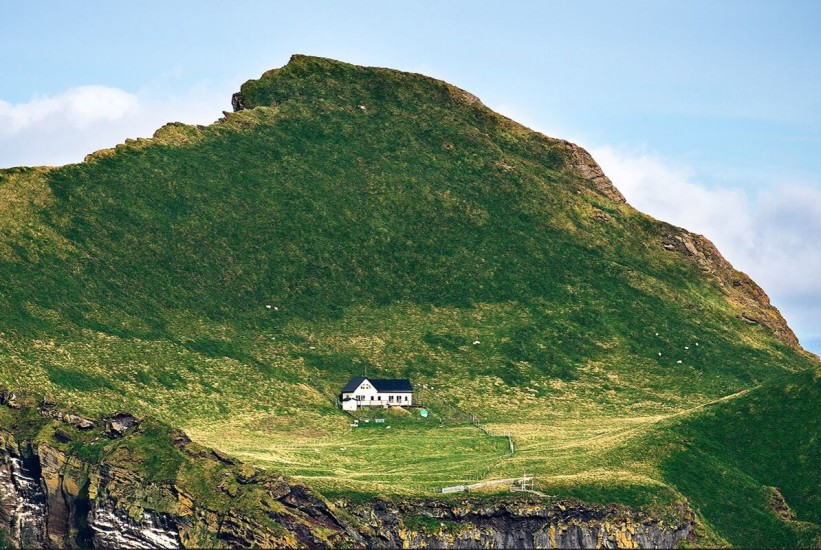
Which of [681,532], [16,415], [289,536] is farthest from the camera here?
[16,415]

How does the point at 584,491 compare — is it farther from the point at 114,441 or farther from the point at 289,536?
the point at 114,441

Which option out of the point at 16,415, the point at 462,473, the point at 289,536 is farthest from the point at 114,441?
the point at 462,473

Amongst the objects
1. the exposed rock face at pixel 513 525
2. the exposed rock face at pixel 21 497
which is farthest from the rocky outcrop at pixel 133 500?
the exposed rock face at pixel 513 525

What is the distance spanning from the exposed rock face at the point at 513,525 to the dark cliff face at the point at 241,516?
93 mm

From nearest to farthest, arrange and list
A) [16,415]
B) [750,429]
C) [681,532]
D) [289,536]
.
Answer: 1. [289,536]
2. [681,532]
3. [16,415]
4. [750,429]

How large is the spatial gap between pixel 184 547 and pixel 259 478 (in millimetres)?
11008

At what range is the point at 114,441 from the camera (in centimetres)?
16862

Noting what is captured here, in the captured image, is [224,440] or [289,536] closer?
[289,536]

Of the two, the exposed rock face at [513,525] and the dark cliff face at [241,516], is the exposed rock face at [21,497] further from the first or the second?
the exposed rock face at [513,525]

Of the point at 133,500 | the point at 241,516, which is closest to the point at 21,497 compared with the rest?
the point at 133,500

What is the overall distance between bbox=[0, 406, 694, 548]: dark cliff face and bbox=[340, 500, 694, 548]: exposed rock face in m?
0.09

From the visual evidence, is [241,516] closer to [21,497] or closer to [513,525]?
[21,497]

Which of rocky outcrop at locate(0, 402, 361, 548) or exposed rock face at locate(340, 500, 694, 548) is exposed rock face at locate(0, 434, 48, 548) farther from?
exposed rock face at locate(340, 500, 694, 548)

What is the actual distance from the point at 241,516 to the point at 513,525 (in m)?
25.9
